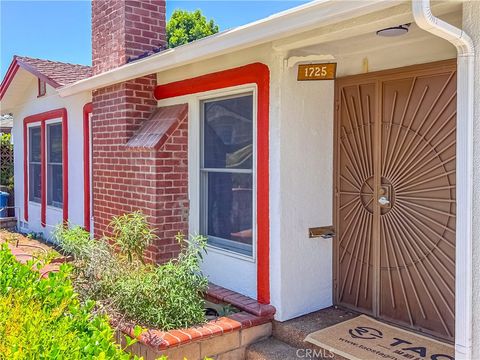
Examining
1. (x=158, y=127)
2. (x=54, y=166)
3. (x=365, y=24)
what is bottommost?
(x=54, y=166)

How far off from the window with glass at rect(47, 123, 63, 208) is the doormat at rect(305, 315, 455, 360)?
21.0 feet

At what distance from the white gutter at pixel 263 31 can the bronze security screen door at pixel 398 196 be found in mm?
1263

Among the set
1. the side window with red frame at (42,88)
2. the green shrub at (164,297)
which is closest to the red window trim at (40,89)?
the side window with red frame at (42,88)

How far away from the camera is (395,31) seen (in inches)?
142

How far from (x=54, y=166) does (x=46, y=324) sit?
22.6 feet

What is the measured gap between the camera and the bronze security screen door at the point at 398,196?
3.84 m

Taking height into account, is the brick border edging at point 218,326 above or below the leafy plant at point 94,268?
below

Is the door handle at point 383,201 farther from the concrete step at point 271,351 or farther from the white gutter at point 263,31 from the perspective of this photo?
the white gutter at point 263,31

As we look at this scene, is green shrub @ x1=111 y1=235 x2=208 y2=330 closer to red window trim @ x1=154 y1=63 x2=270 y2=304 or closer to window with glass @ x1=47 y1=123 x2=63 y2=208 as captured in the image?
red window trim @ x1=154 y1=63 x2=270 y2=304

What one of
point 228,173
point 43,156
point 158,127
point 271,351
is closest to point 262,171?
point 228,173

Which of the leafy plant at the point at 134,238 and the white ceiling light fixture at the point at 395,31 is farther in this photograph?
the leafy plant at the point at 134,238

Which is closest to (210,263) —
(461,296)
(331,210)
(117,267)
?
(117,267)

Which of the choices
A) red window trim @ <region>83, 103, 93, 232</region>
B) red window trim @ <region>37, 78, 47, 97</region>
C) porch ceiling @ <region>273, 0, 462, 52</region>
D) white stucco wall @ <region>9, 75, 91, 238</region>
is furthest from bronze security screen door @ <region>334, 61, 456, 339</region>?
red window trim @ <region>37, 78, 47, 97</region>

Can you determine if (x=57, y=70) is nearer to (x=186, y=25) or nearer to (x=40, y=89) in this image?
(x=40, y=89)
